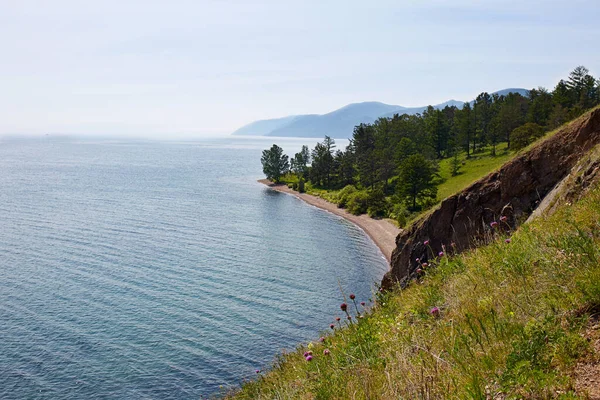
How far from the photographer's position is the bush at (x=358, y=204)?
8775 centimetres

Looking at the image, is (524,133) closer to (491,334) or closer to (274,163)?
(491,334)

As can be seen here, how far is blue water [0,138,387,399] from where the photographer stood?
2817cm

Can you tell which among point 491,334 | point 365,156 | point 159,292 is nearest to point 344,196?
point 365,156

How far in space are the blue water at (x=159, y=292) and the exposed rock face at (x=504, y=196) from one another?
484 inches

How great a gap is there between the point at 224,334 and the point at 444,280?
27221 mm

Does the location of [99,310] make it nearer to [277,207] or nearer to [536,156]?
[536,156]

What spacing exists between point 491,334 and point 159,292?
40.2 metres

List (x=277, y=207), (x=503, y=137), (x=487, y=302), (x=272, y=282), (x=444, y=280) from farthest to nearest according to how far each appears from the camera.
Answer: (x=503, y=137), (x=277, y=207), (x=272, y=282), (x=444, y=280), (x=487, y=302)

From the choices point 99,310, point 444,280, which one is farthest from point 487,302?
point 99,310

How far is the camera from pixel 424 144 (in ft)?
380

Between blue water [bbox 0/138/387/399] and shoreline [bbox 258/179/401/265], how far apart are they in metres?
1.83

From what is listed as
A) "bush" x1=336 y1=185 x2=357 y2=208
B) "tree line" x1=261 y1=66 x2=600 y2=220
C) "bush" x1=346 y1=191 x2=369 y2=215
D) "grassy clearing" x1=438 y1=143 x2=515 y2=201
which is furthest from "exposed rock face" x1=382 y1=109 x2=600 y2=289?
"bush" x1=336 y1=185 x2=357 y2=208

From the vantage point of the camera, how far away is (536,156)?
17.2 metres

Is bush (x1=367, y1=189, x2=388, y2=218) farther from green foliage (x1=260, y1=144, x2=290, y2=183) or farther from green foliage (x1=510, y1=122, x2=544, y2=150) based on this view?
green foliage (x1=260, y1=144, x2=290, y2=183)
